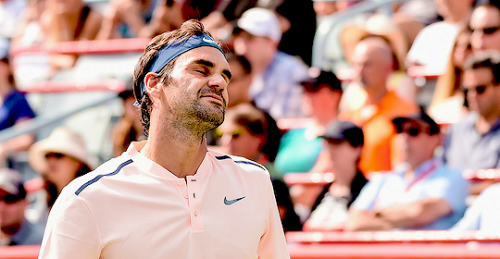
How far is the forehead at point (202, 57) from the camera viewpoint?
2352 millimetres

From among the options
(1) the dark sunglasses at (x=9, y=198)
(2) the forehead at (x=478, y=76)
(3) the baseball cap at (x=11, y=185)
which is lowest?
(1) the dark sunglasses at (x=9, y=198)

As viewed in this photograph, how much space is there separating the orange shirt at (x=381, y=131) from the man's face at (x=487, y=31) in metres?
0.66

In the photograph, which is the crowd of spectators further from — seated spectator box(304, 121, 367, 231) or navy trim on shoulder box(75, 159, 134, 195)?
navy trim on shoulder box(75, 159, 134, 195)

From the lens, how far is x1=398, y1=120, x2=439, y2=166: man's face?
472cm

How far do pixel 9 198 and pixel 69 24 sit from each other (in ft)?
11.2

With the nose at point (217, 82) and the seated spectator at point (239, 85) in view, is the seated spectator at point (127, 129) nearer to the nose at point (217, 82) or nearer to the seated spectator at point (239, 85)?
the seated spectator at point (239, 85)

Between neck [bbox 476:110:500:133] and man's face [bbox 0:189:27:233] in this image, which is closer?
neck [bbox 476:110:500:133]

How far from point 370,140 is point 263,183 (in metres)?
3.12

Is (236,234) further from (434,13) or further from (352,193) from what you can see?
(434,13)

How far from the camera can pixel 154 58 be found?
2441 mm

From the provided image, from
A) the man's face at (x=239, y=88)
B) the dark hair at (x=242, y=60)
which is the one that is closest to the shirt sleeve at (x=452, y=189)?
the man's face at (x=239, y=88)

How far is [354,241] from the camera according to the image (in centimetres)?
412

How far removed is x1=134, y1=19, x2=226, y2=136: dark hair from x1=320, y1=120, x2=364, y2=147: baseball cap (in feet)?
8.79

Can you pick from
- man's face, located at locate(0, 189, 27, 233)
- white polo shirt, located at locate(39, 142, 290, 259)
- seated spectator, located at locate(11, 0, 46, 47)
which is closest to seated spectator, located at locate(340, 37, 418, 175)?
man's face, located at locate(0, 189, 27, 233)
